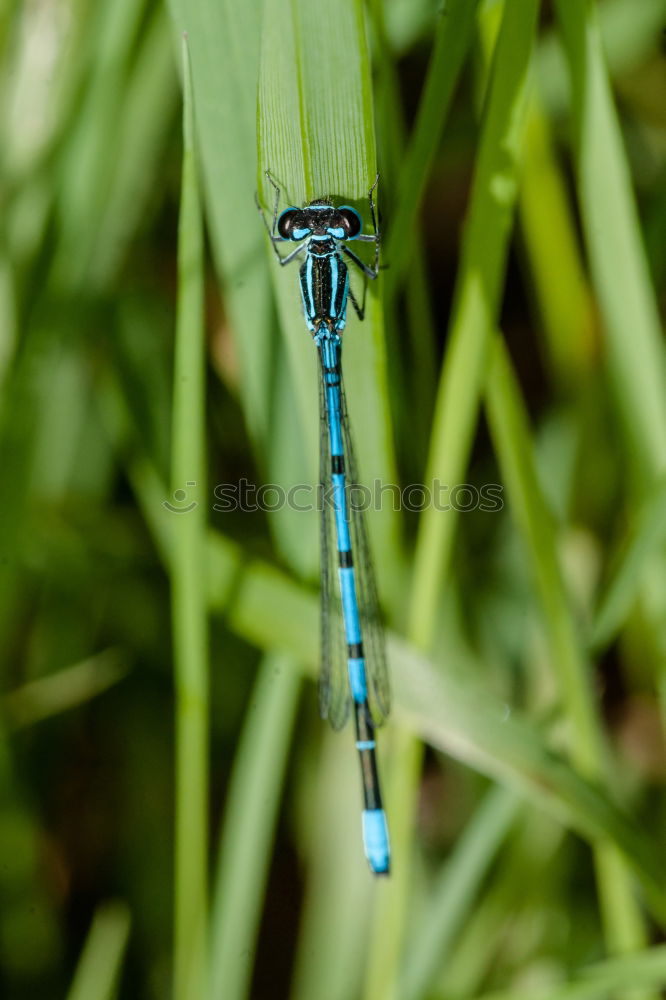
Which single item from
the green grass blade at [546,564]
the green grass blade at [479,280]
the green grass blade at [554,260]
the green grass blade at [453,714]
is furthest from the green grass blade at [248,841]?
the green grass blade at [554,260]

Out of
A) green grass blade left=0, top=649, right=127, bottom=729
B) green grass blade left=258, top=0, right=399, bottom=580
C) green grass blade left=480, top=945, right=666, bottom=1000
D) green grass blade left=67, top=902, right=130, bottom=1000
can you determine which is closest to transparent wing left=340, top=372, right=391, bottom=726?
green grass blade left=258, top=0, right=399, bottom=580

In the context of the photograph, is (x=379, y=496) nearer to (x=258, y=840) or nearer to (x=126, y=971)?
(x=258, y=840)

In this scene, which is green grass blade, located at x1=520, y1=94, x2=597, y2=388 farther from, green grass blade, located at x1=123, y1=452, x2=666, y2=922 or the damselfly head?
green grass blade, located at x1=123, y1=452, x2=666, y2=922

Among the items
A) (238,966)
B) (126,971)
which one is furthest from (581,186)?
(126,971)

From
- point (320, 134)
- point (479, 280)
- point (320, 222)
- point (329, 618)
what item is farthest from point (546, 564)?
point (320, 134)

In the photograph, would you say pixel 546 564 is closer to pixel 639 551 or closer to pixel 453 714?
pixel 639 551

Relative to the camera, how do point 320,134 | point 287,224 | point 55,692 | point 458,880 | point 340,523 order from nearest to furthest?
point 320,134 < point 287,224 < point 458,880 < point 340,523 < point 55,692

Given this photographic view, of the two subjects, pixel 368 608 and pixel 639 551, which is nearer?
pixel 639 551

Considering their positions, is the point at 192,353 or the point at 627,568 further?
the point at 627,568
